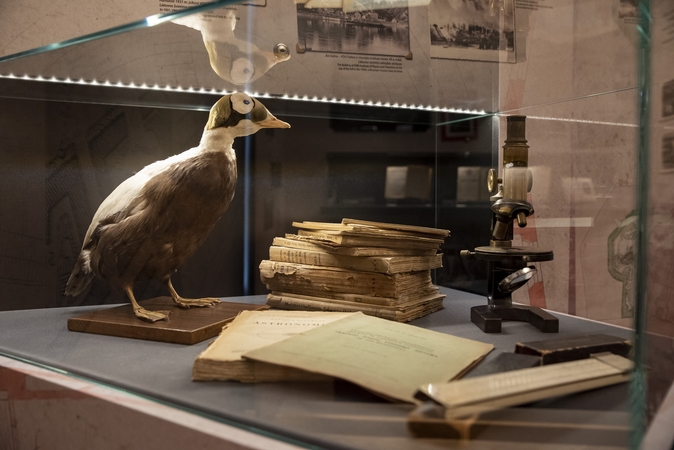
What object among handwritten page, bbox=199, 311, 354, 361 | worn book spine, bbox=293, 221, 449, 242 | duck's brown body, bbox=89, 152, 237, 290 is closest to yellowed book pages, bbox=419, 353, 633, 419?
handwritten page, bbox=199, 311, 354, 361

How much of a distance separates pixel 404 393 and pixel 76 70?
109 cm

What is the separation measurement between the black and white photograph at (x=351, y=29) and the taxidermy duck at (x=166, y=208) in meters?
0.21

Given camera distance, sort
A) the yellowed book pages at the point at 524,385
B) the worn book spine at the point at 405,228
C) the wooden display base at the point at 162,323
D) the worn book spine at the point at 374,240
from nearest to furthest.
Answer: the yellowed book pages at the point at 524,385 < the wooden display base at the point at 162,323 < the worn book spine at the point at 374,240 < the worn book spine at the point at 405,228

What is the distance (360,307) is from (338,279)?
0.10 meters

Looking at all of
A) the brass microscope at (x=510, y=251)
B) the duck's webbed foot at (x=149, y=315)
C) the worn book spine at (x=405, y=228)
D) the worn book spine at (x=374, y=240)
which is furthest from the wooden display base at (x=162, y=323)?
A: the brass microscope at (x=510, y=251)

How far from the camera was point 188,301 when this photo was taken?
1.54m

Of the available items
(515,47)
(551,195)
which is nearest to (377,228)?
(551,195)

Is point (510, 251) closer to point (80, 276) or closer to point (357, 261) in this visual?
point (357, 261)

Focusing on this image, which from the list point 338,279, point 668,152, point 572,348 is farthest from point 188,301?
point 668,152

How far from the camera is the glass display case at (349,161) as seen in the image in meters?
0.87

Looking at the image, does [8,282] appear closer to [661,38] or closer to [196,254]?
[196,254]

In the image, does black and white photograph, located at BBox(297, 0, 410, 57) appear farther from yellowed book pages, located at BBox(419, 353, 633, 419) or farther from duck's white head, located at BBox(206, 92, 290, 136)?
yellowed book pages, located at BBox(419, 353, 633, 419)

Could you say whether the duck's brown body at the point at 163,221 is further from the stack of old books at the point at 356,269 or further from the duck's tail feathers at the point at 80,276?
the stack of old books at the point at 356,269

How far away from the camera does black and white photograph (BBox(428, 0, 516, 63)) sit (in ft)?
4.83
